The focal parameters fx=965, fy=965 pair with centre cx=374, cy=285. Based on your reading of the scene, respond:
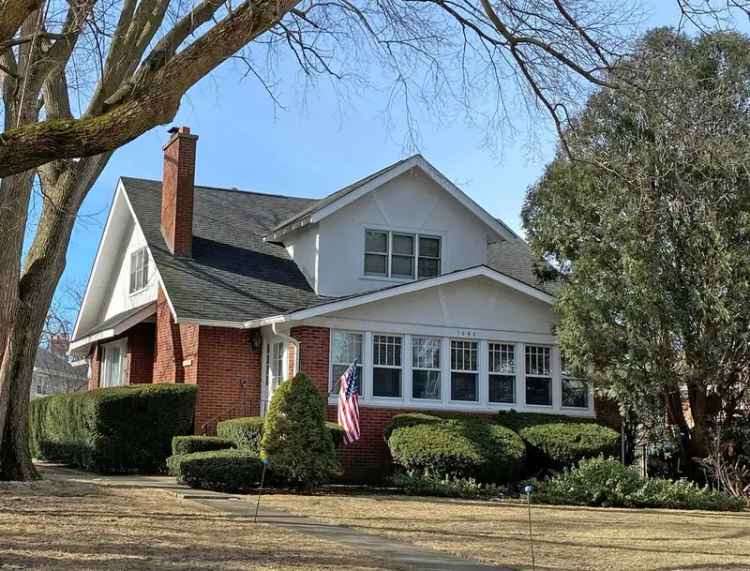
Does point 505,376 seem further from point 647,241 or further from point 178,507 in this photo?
point 178,507

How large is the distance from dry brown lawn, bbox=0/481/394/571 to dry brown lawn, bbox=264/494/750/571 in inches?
60.7

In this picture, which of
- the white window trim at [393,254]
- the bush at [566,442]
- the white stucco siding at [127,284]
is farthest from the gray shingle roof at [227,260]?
the bush at [566,442]

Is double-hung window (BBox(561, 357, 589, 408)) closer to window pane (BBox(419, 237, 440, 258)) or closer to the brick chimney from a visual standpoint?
window pane (BBox(419, 237, 440, 258))

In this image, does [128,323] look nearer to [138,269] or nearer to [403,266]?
[138,269]

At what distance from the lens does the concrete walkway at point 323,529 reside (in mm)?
9156

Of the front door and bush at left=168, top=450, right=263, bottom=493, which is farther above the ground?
the front door

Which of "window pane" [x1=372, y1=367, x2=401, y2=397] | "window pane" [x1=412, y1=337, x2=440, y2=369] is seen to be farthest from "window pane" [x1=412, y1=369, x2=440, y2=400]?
"window pane" [x1=372, y1=367, x2=401, y2=397]

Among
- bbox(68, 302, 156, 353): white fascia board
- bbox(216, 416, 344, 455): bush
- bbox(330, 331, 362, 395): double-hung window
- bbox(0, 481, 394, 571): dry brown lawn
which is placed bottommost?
bbox(0, 481, 394, 571): dry brown lawn

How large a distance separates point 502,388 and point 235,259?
23.0 ft

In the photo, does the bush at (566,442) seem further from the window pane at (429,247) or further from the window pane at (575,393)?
the window pane at (429,247)

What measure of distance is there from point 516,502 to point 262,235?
1065 cm

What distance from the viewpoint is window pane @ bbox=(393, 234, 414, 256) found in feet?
74.5

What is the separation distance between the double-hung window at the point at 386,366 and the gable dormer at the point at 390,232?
6.72 ft

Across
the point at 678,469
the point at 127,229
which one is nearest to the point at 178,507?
the point at 678,469
